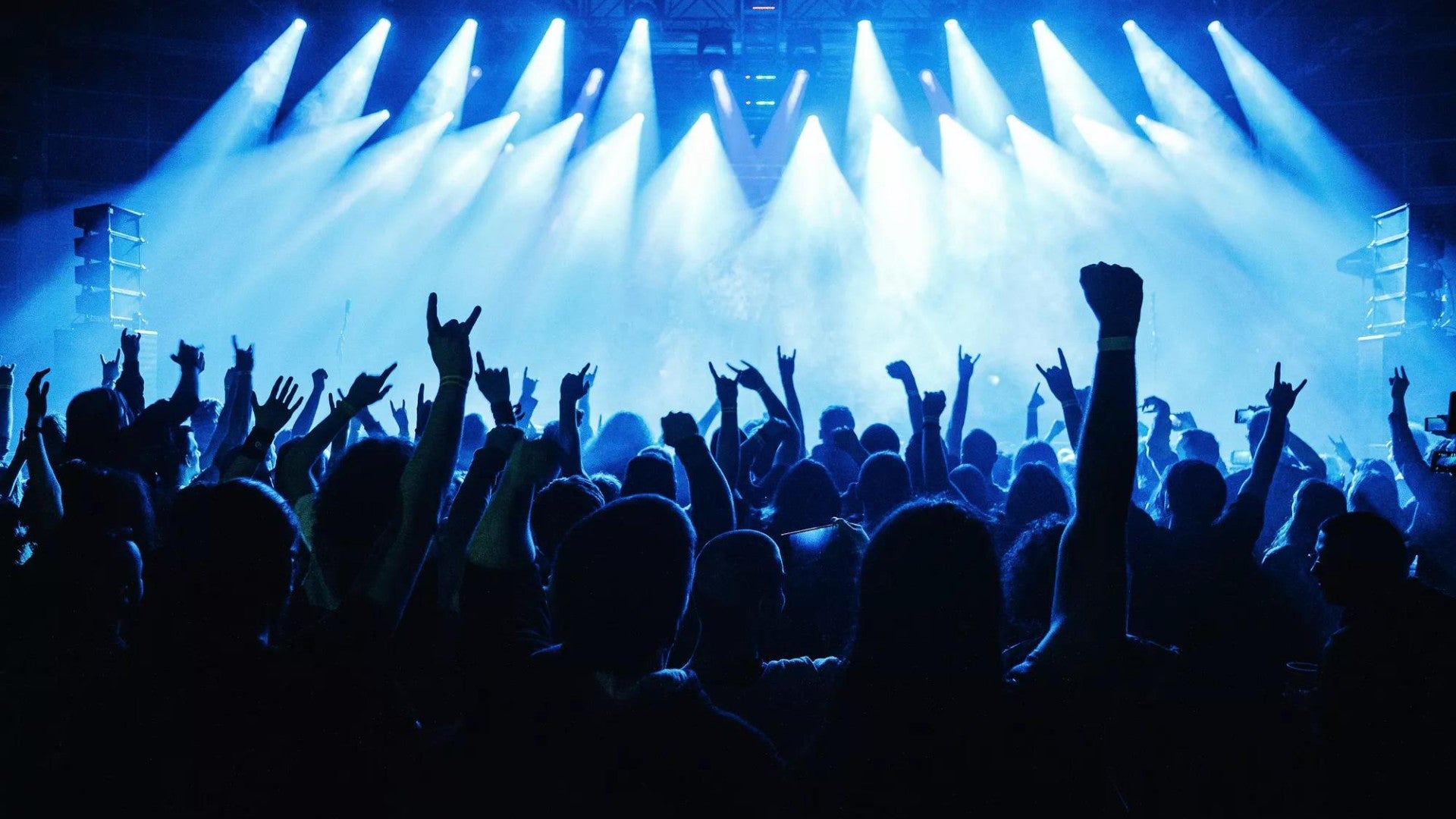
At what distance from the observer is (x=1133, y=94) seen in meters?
13.5

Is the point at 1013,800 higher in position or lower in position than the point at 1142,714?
higher

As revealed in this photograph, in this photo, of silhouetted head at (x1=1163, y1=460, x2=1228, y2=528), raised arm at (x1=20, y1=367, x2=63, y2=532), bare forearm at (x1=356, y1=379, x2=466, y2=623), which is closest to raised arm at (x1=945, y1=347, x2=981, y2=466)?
silhouetted head at (x1=1163, y1=460, x2=1228, y2=528)

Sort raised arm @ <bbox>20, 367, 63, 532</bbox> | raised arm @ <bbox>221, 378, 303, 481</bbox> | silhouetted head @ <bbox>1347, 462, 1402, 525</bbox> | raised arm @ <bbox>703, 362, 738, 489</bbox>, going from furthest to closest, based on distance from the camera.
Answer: silhouetted head @ <bbox>1347, 462, 1402, 525</bbox>
raised arm @ <bbox>703, 362, 738, 489</bbox>
raised arm @ <bbox>20, 367, 63, 532</bbox>
raised arm @ <bbox>221, 378, 303, 481</bbox>

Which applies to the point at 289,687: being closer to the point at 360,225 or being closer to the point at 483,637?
the point at 483,637

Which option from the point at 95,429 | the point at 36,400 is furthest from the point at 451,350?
the point at 36,400

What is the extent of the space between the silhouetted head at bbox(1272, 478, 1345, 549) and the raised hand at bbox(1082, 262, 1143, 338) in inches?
86.1

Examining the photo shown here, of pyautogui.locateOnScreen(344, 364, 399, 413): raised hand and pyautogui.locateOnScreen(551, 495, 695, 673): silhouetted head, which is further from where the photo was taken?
pyautogui.locateOnScreen(344, 364, 399, 413): raised hand

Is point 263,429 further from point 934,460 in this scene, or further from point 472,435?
point 472,435

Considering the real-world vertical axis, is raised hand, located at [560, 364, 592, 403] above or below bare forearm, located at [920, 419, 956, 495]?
above

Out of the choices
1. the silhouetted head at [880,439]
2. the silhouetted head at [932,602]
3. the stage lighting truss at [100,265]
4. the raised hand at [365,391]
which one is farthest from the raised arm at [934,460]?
the stage lighting truss at [100,265]

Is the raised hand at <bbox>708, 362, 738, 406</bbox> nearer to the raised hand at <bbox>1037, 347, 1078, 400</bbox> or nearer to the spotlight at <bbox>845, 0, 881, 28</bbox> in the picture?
the raised hand at <bbox>1037, 347, 1078, 400</bbox>

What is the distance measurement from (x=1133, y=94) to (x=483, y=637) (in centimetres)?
1433

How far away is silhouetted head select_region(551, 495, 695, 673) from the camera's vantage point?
139cm

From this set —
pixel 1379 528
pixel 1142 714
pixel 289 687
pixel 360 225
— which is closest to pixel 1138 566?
pixel 1142 714
